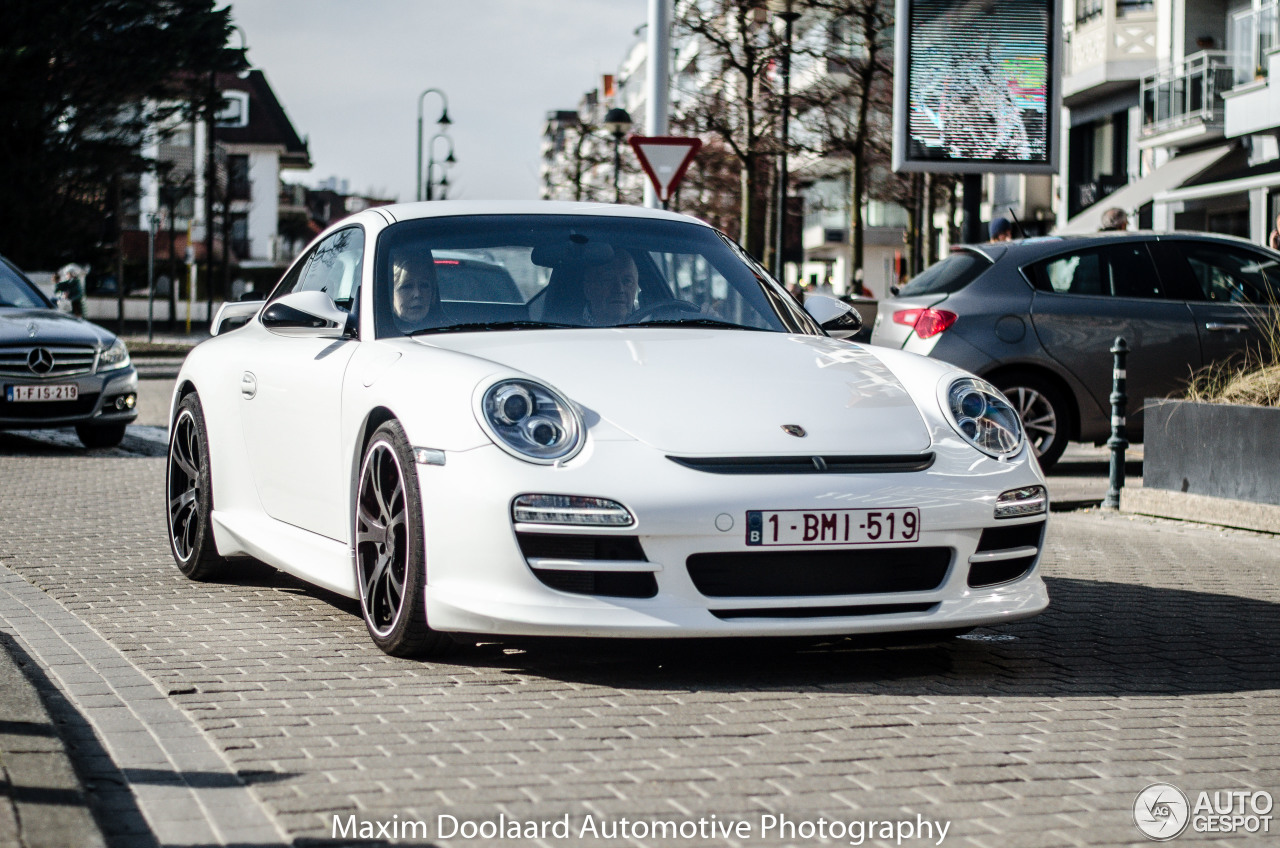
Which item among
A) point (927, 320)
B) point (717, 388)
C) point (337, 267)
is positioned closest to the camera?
point (717, 388)

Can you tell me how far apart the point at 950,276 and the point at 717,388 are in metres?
7.40

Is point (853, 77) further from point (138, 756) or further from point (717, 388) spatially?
point (138, 756)

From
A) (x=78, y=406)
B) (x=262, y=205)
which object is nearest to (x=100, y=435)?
(x=78, y=406)

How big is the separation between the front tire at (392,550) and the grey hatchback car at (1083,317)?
6.97 m

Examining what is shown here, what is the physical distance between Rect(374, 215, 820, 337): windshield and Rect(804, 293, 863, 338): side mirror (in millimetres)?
53

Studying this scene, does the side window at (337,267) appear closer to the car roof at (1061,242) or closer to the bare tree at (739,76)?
the car roof at (1061,242)

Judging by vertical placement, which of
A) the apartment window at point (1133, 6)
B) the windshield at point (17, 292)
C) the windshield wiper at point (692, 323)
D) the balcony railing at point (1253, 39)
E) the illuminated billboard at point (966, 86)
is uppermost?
the apartment window at point (1133, 6)

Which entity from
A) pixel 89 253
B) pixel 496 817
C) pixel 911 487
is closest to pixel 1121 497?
pixel 911 487

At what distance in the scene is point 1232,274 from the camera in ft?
40.2

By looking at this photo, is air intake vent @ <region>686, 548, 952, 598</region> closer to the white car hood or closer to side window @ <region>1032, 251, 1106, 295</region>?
the white car hood

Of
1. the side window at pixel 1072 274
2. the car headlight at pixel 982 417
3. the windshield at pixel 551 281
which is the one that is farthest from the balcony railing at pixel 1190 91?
the car headlight at pixel 982 417

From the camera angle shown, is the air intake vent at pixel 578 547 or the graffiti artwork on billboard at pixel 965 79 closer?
the air intake vent at pixel 578 547

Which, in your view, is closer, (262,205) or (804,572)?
(804,572)

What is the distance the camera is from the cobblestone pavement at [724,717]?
3.70m
